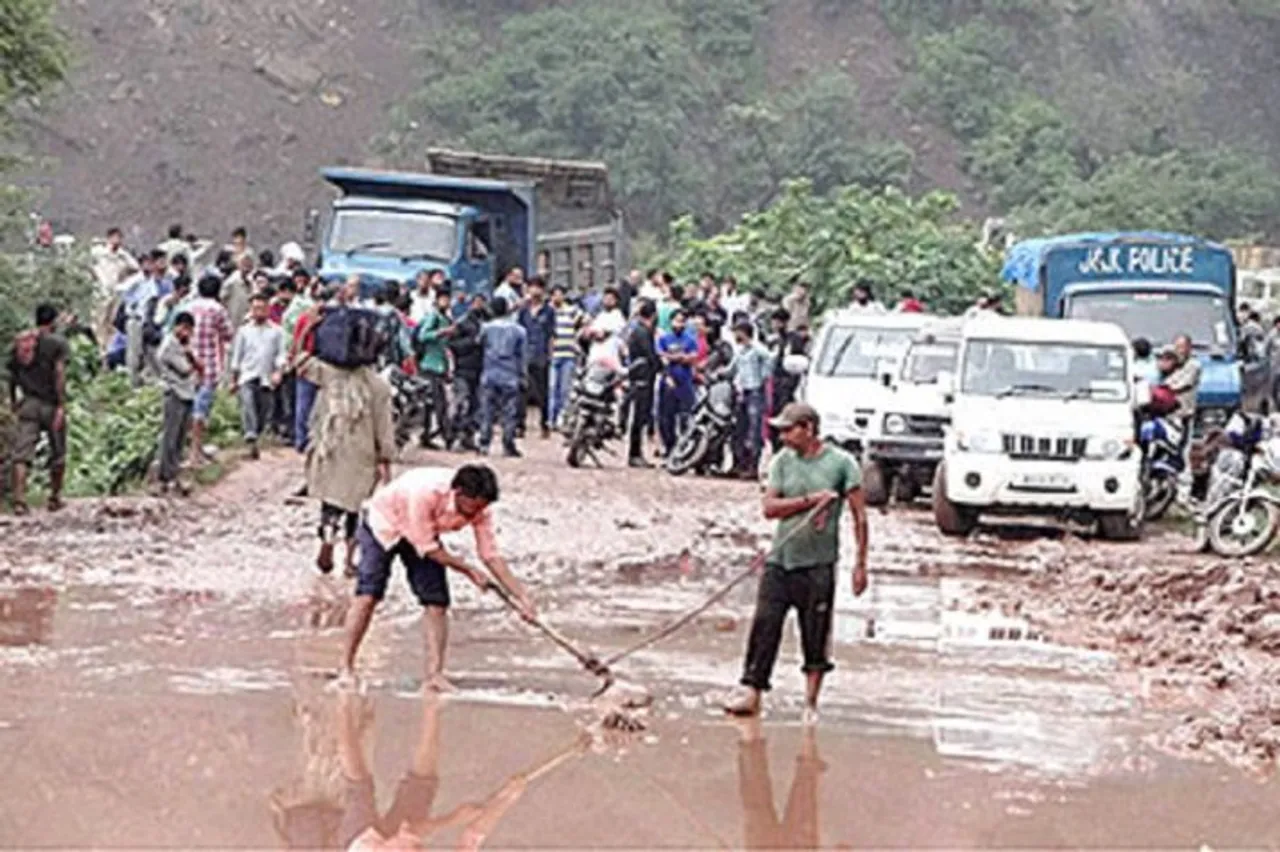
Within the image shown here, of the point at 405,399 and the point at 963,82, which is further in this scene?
the point at 963,82

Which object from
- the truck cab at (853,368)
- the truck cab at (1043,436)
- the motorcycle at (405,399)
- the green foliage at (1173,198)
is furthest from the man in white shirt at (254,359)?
the green foliage at (1173,198)

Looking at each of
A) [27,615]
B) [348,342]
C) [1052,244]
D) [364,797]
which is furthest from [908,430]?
[364,797]

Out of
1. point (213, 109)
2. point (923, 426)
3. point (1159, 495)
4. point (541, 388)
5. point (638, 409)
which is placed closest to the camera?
point (1159, 495)

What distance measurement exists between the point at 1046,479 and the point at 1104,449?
53 centimetres

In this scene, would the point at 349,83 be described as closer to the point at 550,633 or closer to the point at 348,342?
the point at 348,342

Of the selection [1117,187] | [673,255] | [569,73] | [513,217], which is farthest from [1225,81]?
[513,217]

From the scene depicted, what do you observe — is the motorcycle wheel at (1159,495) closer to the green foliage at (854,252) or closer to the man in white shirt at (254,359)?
the man in white shirt at (254,359)

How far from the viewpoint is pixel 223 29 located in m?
56.9

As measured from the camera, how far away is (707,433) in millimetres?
25297

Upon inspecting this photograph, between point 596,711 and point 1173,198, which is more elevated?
point 1173,198

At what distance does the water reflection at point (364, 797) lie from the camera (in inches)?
365

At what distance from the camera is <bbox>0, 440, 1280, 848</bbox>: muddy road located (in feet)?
32.2

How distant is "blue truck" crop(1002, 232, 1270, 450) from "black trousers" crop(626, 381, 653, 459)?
16.8 feet

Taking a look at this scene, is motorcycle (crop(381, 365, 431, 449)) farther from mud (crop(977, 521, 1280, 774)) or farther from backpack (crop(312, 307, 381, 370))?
backpack (crop(312, 307, 381, 370))
